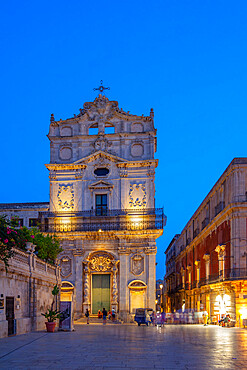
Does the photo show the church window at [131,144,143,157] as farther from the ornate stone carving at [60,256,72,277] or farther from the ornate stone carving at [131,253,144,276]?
the ornate stone carving at [60,256,72,277]

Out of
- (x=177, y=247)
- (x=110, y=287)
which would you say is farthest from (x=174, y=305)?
(x=110, y=287)

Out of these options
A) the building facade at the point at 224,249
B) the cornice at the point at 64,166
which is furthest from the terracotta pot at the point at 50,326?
the cornice at the point at 64,166

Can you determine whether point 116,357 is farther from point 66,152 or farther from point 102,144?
point 66,152

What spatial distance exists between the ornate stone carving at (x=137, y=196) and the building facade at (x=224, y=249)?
21.2ft

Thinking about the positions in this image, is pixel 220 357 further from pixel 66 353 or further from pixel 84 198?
pixel 84 198

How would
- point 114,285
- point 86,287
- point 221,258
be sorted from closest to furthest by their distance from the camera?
point 221,258 → point 114,285 → point 86,287

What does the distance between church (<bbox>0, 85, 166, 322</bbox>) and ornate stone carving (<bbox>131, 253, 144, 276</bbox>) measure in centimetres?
10

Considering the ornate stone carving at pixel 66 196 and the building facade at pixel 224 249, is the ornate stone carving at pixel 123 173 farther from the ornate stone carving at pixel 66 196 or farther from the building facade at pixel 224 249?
the building facade at pixel 224 249

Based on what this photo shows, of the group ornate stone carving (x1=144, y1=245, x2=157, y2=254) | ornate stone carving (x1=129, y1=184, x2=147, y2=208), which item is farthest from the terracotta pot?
ornate stone carving (x1=129, y1=184, x2=147, y2=208)

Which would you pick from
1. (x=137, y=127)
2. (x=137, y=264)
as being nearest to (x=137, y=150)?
(x=137, y=127)

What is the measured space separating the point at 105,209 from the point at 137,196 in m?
3.52

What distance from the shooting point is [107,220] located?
4878cm

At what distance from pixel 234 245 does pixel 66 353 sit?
23351mm

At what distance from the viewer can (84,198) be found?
50.0m
